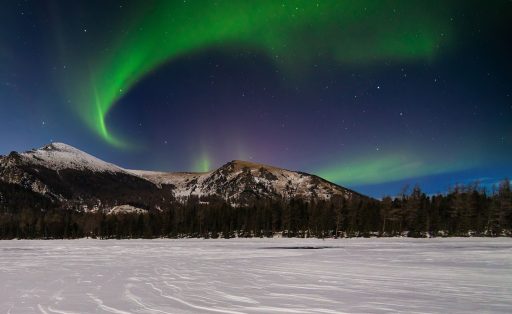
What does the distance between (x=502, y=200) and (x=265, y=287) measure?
107 meters

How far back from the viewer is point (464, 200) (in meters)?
112

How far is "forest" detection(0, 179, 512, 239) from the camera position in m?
106

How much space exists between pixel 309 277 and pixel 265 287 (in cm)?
411

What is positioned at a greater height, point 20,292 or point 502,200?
point 502,200

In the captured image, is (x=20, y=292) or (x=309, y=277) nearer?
(x=20, y=292)

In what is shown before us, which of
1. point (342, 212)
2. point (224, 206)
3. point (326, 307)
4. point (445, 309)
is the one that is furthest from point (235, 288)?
point (224, 206)

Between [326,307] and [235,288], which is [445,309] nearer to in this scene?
[326,307]

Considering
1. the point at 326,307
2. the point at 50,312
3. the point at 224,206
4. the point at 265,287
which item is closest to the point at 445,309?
the point at 326,307

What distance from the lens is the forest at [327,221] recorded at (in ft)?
348

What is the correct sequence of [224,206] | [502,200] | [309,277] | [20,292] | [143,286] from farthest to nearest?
[224,206], [502,200], [309,277], [143,286], [20,292]

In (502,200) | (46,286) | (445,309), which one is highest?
(502,200)

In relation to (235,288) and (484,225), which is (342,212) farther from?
(235,288)

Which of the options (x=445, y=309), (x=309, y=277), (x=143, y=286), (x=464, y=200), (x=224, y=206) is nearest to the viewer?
(x=445, y=309)

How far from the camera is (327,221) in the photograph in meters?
128
